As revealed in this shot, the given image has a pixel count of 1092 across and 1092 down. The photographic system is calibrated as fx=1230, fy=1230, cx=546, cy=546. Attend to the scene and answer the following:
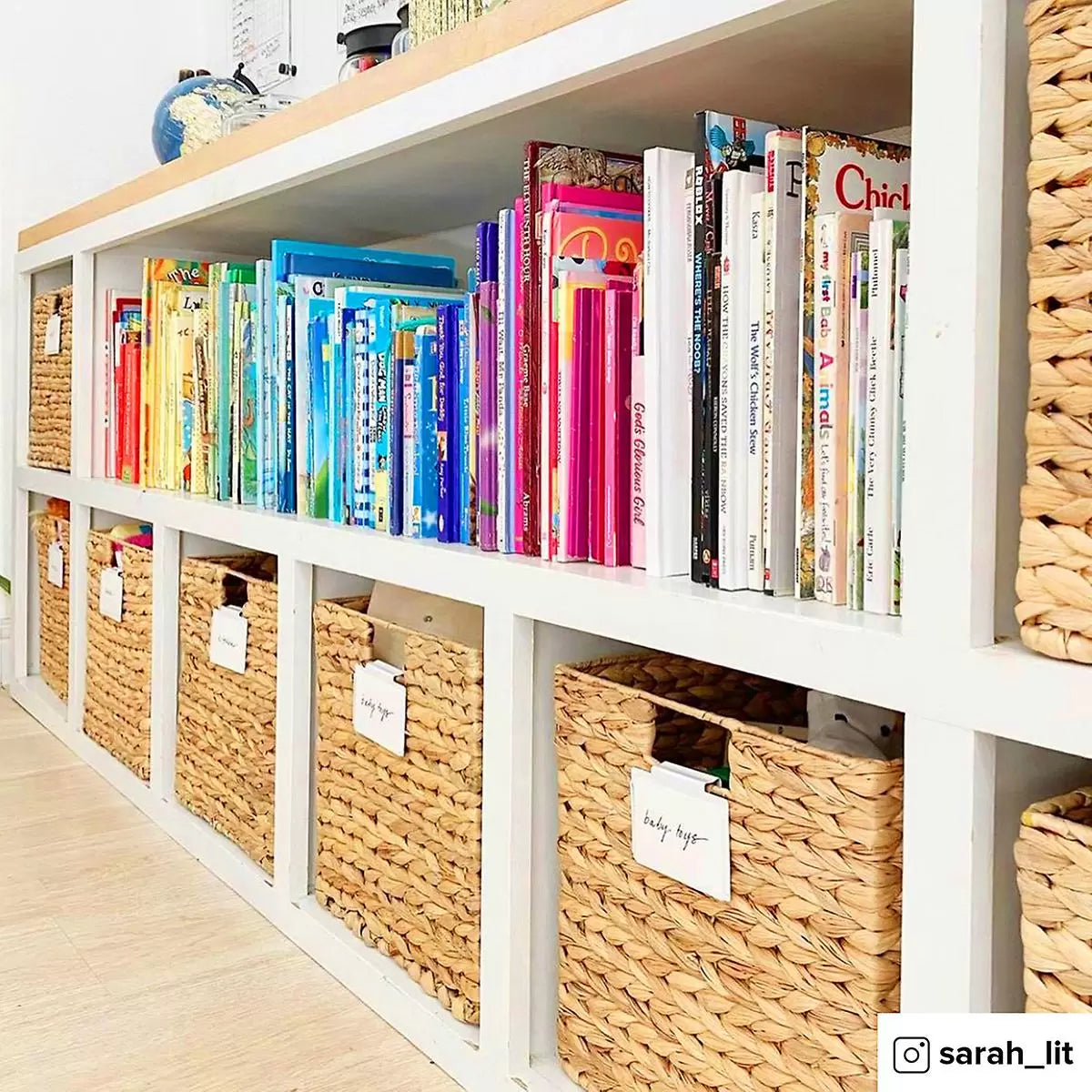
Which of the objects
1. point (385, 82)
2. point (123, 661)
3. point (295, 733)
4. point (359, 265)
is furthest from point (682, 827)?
point (123, 661)

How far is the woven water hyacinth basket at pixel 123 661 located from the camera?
176 centimetres

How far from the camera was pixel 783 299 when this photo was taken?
0.81 meters

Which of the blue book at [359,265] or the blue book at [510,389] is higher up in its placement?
the blue book at [359,265]

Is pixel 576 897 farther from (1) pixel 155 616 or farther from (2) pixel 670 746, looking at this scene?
(1) pixel 155 616

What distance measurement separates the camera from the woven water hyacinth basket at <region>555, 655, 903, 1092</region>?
0.72 meters

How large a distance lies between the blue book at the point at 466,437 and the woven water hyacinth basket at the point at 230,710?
12.4 inches

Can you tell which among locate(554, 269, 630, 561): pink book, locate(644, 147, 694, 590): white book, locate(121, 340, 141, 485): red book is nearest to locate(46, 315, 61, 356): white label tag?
locate(121, 340, 141, 485): red book

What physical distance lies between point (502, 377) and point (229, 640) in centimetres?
60

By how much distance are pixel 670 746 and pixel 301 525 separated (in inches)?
20.9

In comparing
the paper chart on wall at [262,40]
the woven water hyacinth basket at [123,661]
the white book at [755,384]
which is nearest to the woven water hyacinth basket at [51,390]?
the woven water hyacinth basket at [123,661]

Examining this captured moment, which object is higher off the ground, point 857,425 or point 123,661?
point 857,425

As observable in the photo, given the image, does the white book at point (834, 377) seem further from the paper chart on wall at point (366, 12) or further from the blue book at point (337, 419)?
the paper chart on wall at point (366, 12)

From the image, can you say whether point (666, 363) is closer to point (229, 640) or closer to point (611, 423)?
point (611, 423)

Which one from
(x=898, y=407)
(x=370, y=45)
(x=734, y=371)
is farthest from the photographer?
(x=370, y=45)
